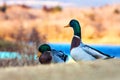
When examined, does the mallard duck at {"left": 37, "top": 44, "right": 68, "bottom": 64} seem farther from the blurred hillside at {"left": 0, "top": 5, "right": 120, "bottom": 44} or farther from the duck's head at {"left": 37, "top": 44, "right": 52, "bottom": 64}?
the blurred hillside at {"left": 0, "top": 5, "right": 120, "bottom": 44}

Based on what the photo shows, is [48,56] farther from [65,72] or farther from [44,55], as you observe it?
[65,72]

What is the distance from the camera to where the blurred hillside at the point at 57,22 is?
5.72 metres

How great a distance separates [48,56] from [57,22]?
333cm

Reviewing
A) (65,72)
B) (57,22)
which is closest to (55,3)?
(57,22)

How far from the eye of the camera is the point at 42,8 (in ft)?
19.6

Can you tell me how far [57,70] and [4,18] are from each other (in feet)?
14.9

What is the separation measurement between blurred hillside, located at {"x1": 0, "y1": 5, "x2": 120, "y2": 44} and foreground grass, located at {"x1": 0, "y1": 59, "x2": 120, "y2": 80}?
4.07m

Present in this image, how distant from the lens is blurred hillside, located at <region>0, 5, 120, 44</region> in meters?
5.72

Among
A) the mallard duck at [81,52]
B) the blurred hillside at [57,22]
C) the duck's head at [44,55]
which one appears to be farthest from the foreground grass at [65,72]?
the blurred hillside at [57,22]

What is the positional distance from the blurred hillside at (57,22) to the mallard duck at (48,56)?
8.85 feet

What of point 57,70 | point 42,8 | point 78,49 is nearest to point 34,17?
point 42,8

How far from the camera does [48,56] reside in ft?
8.48

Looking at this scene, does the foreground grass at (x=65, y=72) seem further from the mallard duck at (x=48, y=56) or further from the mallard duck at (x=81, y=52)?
the mallard duck at (x=81, y=52)

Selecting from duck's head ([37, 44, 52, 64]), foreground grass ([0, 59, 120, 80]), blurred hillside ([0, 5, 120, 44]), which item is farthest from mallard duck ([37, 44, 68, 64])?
blurred hillside ([0, 5, 120, 44])
